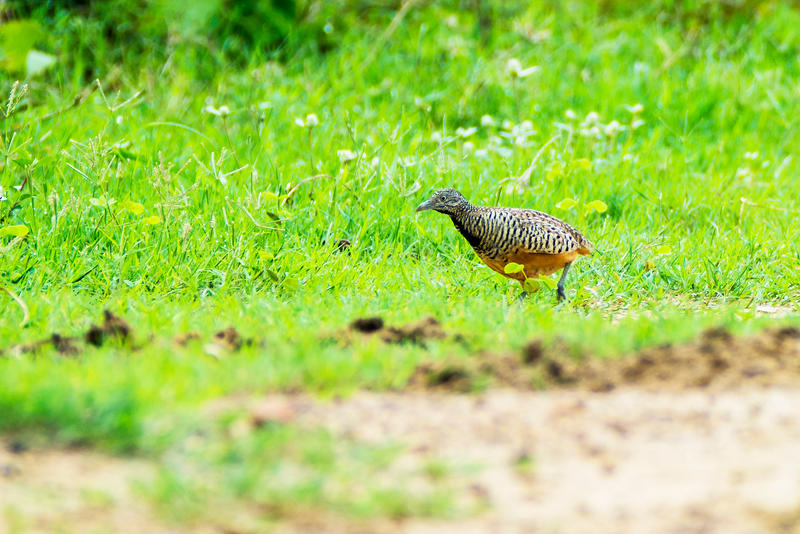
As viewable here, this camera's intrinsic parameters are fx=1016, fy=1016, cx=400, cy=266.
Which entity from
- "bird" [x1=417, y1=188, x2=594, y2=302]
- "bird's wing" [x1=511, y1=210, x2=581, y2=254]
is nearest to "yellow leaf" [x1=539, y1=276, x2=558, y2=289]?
"bird" [x1=417, y1=188, x2=594, y2=302]

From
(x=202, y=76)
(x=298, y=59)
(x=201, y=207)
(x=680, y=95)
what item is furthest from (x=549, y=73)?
(x=201, y=207)

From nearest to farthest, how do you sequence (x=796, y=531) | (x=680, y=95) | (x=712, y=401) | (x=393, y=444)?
(x=796, y=531), (x=393, y=444), (x=712, y=401), (x=680, y=95)

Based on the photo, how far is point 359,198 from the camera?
6.80m

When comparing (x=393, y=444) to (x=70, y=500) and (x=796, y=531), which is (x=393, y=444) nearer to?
(x=70, y=500)

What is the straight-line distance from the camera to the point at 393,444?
3.06 metres

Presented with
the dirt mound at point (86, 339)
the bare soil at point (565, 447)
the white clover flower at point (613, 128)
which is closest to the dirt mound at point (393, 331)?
the bare soil at point (565, 447)

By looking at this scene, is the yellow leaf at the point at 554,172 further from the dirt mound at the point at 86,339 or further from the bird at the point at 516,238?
the dirt mound at the point at 86,339

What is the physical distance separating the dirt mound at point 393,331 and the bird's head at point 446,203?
1606 mm

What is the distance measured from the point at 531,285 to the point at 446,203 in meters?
0.69

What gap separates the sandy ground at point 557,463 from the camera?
2.67 meters

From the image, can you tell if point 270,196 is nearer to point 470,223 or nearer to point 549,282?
point 470,223

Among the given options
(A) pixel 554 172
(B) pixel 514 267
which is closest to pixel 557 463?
(B) pixel 514 267

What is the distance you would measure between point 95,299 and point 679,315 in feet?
10.2

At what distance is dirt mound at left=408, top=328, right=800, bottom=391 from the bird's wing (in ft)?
6.00
